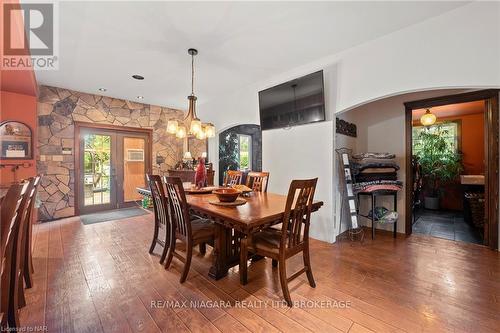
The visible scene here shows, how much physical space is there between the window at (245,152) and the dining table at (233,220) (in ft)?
15.4

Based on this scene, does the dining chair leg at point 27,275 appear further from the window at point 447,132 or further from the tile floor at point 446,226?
the window at point 447,132

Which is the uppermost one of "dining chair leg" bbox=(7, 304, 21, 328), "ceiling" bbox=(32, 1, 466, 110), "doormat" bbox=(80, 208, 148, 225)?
"ceiling" bbox=(32, 1, 466, 110)

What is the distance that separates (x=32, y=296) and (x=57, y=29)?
278cm

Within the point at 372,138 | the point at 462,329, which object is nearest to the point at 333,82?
the point at 372,138

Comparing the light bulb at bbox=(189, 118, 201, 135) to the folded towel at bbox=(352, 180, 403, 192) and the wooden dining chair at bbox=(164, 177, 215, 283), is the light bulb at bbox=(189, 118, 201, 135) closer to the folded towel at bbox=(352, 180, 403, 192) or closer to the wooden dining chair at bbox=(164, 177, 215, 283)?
the wooden dining chair at bbox=(164, 177, 215, 283)

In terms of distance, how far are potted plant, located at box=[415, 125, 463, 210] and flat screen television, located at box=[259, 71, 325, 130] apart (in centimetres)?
351

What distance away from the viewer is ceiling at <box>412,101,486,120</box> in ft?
14.2

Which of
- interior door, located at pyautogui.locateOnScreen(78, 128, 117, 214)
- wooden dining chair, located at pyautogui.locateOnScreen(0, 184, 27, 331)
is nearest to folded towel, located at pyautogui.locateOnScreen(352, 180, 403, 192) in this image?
wooden dining chair, located at pyautogui.locateOnScreen(0, 184, 27, 331)

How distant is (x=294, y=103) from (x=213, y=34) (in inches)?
61.0

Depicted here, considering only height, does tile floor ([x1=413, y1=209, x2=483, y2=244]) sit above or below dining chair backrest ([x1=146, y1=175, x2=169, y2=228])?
below

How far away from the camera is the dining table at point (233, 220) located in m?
1.63

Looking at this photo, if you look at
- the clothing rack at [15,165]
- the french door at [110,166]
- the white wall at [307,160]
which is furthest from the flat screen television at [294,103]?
the clothing rack at [15,165]

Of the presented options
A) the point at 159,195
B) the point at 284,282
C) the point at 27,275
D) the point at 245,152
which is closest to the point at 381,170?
the point at 284,282

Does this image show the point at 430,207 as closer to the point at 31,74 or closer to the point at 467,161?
the point at 467,161
